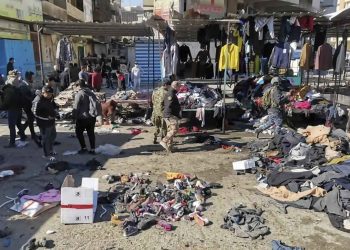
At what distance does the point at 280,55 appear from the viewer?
1279 cm

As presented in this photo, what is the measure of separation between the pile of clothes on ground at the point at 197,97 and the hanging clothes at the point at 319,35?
13.3 feet

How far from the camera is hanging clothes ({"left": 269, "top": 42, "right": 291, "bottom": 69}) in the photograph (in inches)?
498

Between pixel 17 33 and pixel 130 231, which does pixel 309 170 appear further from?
pixel 17 33

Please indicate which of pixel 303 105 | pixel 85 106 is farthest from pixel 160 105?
pixel 303 105

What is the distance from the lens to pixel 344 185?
6.76 metres

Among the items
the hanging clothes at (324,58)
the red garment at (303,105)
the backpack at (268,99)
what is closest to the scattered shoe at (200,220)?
the backpack at (268,99)

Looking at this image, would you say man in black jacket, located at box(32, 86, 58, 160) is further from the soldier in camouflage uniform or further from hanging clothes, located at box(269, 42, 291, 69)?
hanging clothes, located at box(269, 42, 291, 69)

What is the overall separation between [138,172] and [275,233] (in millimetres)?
3692

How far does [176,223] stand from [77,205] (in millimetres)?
1600

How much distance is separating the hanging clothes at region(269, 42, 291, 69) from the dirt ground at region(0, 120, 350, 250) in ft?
14.8

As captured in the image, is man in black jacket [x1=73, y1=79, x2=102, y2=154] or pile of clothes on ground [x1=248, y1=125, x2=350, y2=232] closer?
pile of clothes on ground [x1=248, y1=125, x2=350, y2=232]

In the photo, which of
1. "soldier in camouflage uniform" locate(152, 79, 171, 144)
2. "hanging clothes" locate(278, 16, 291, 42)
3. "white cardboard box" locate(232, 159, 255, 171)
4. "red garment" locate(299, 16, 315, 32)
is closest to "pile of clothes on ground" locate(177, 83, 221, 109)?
"soldier in camouflage uniform" locate(152, 79, 171, 144)

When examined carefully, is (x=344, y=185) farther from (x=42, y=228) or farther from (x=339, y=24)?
(x=339, y=24)

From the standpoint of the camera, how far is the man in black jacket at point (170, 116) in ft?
33.2
